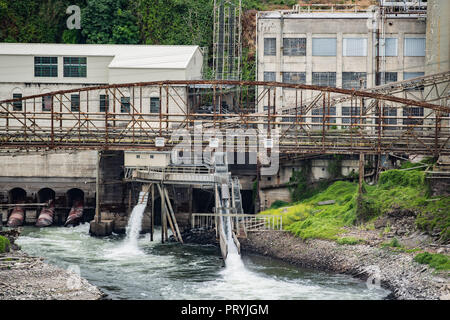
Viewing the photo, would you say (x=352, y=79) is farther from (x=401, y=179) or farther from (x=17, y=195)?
(x=17, y=195)

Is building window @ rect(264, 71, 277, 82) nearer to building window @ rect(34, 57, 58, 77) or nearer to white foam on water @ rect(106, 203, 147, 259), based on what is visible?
white foam on water @ rect(106, 203, 147, 259)

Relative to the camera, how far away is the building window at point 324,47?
7394 cm

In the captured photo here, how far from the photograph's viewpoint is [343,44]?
7394 cm

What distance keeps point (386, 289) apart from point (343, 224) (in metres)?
9.70

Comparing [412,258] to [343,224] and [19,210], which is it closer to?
[343,224]

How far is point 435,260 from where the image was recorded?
4750 cm

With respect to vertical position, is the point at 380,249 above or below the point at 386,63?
below

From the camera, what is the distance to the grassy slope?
52219mm

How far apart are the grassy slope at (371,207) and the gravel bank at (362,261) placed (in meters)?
1.24

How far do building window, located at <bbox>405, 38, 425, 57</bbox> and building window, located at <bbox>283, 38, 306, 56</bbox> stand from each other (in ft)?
29.1

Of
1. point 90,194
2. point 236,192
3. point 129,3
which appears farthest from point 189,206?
point 129,3

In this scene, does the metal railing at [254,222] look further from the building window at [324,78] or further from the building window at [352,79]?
the building window at [352,79]

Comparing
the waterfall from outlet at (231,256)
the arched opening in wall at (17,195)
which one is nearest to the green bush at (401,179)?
the waterfall from outlet at (231,256)

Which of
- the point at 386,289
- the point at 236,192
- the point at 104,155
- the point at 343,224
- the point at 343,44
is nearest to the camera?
the point at 386,289
